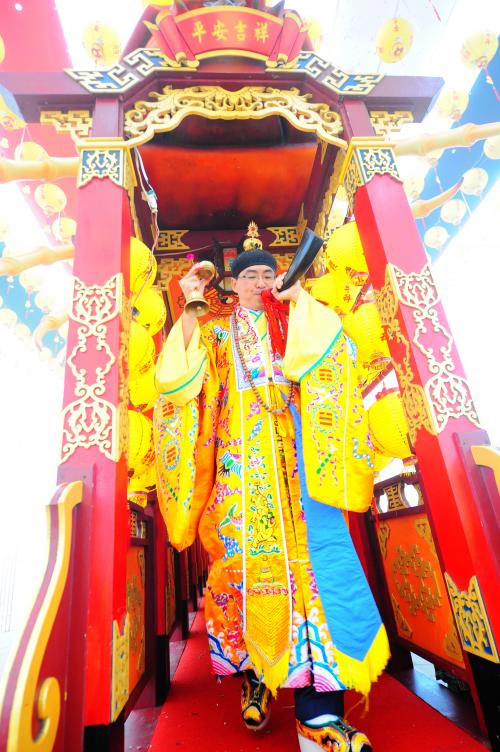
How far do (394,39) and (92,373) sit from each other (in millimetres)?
3358

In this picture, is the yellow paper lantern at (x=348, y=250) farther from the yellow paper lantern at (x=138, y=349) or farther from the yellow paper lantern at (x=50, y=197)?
the yellow paper lantern at (x=50, y=197)

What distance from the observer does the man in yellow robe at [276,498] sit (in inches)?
65.4

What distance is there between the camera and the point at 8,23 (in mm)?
2945

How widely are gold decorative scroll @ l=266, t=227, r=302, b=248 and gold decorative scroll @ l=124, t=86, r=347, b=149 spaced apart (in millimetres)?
1256

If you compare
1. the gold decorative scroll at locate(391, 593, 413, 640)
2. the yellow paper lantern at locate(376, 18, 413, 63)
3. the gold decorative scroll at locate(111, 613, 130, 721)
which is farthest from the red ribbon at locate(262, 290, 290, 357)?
the yellow paper lantern at locate(376, 18, 413, 63)

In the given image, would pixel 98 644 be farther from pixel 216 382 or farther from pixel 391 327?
pixel 391 327

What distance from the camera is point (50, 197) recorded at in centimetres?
366

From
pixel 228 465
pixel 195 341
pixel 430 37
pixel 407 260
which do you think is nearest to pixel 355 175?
pixel 407 260

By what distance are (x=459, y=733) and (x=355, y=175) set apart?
108 inches

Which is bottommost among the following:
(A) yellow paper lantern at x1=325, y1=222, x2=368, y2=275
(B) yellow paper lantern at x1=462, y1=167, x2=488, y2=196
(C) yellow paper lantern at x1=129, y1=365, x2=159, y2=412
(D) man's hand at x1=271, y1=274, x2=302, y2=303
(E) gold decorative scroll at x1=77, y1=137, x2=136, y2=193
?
(C) yellow paper lantern at x1=129, y1=365, x2=159, y2=412

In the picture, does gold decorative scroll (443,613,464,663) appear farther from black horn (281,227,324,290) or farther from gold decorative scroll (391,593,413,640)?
black horn (281,227,324,290)

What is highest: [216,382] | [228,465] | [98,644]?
[216,382]

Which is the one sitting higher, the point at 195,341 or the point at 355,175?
the point at 355,175

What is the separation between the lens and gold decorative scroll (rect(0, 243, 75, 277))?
11.9 ft
